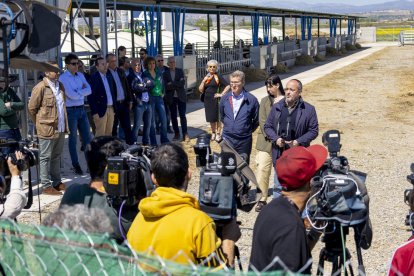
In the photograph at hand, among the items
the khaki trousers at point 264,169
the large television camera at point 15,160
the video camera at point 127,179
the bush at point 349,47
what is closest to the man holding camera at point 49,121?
the khaki trousers at point 264,169

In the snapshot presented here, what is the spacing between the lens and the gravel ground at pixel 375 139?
6.74 metres

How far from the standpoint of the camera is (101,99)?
32.8ft

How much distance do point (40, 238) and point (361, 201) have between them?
1752mm

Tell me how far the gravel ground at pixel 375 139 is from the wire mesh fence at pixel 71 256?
323cm

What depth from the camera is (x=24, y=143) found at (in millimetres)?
5219

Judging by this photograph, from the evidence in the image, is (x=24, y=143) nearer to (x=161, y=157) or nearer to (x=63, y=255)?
(x=161, y=157)

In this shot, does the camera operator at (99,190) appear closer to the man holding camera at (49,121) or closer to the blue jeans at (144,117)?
the man holding camera at (49,121)

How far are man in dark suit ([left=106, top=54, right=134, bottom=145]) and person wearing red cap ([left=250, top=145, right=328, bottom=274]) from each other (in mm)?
7082

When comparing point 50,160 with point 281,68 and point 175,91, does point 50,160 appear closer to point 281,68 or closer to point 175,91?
point 175,91

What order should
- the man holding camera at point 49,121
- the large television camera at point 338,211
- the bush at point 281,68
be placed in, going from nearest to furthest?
the large television camera at point 338,211 < the man holding camera at point 49,121 < the bush at point 281,68

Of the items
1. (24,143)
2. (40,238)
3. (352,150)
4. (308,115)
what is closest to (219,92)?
(352,150)

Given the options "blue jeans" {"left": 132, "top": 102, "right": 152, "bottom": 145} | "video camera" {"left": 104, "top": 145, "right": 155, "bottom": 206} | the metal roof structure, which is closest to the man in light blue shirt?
"blue jeans" {"left": 132, "top": 102, "right": 152, "bottom": 145}

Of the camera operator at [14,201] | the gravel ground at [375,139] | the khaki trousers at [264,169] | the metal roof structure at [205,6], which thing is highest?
the metal roof structure at [205,6]

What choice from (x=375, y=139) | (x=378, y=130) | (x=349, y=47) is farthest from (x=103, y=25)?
(x=349, y=47)
